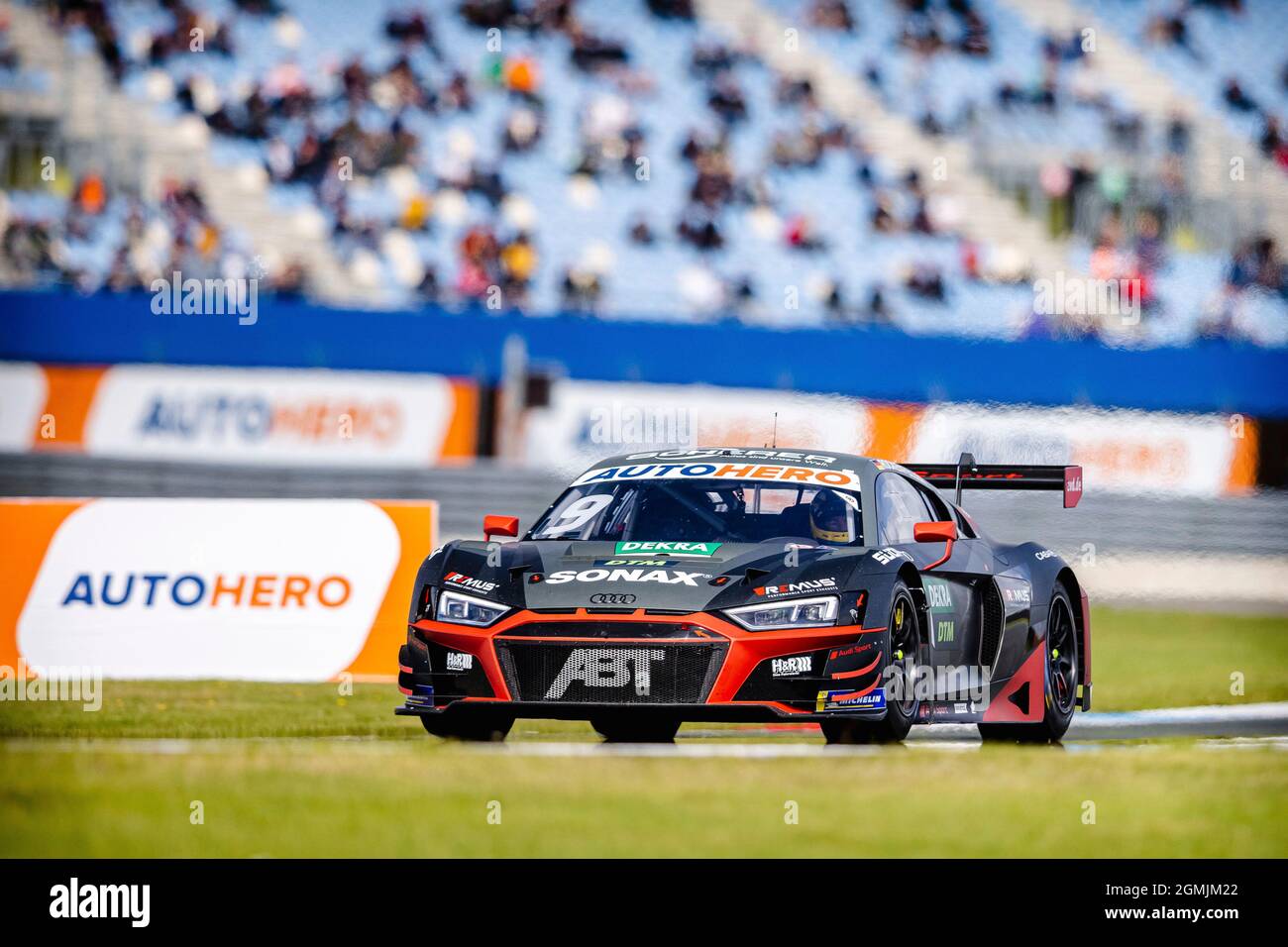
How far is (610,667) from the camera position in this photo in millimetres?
6926

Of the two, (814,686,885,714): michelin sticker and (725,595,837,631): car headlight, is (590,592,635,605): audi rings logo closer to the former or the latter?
(725,595,837,631): car headlight

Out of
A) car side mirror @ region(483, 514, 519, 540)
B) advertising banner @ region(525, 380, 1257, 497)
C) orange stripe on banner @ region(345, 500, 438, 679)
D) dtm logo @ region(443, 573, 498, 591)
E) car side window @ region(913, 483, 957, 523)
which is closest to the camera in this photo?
dtm logo @ region(443, 573, 498, 591)

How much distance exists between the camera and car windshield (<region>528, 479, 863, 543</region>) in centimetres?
782

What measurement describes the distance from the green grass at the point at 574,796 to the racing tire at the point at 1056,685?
278 millimetres

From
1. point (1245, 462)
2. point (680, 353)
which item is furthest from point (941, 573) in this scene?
point (1245, 462)

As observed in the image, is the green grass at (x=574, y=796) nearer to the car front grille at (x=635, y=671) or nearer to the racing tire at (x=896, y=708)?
the racing tire at (x=896, y=708)

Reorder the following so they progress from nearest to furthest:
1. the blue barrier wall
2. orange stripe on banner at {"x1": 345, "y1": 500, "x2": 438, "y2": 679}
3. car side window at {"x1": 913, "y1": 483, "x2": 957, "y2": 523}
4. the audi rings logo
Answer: the audi rings logo, car side window at {"x1": 913, "y1": 483, "x2": 957, "y2": 523}, orange stripe on banner at {"x1": 345, "y1": 500, "x2": 438, "y2": 679}, the blue barrier wall

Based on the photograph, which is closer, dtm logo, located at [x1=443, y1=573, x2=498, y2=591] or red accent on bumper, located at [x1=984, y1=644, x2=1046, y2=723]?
dtm logo, located at [x1=443, y1=573, x2=498, y2=591]

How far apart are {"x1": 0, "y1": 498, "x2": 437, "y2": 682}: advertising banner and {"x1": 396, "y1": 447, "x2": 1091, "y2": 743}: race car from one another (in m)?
2.72

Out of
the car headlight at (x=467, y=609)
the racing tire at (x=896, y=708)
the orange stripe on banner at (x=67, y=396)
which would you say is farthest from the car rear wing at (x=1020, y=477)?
the orange stripe on banner at (x=67, y=396)


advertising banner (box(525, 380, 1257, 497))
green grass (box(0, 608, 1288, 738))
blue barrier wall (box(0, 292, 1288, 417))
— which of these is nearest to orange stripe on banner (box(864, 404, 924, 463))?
advertising banner (box(525, 380, 1257, 497))

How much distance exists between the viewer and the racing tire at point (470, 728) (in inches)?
291
